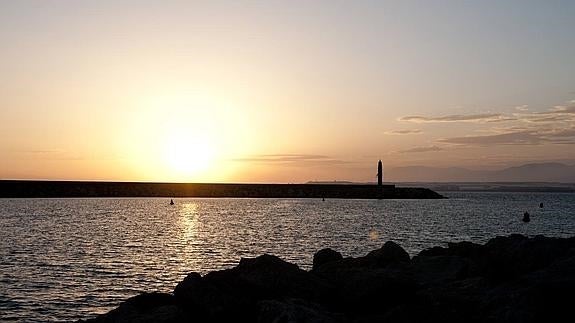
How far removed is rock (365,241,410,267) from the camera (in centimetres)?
2012

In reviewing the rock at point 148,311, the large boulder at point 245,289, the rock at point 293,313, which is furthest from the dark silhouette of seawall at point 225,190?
the rock at point 293,313

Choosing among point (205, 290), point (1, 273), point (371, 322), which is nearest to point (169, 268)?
point (1, 273)

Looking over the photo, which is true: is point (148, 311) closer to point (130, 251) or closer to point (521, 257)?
point (521, 257)

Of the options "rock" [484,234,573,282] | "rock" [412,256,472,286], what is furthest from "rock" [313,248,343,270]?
"rock" [484,234,573,282]

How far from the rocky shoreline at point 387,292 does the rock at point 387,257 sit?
0.65 feet

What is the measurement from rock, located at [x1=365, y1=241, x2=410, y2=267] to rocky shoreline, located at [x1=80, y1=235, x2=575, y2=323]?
20cm

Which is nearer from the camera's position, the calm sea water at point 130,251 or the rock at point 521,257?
the rock at point 521,257

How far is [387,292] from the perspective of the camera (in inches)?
551

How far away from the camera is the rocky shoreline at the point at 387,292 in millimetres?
11391

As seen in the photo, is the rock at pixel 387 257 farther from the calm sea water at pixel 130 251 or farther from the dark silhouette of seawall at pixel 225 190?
the dark silhouette of seawall at pixel 225 190

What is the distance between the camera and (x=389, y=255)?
2052cm

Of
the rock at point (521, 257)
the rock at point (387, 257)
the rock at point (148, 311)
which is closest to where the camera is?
the rock at point (148, 311)

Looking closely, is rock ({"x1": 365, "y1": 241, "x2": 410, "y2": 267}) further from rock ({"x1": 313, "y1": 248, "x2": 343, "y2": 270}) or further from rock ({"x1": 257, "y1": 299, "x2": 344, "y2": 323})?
rock ({"x1": 257, "y1": 299, "x2": 344, "y2": 323})

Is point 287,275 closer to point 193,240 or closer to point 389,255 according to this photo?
point 389,255
